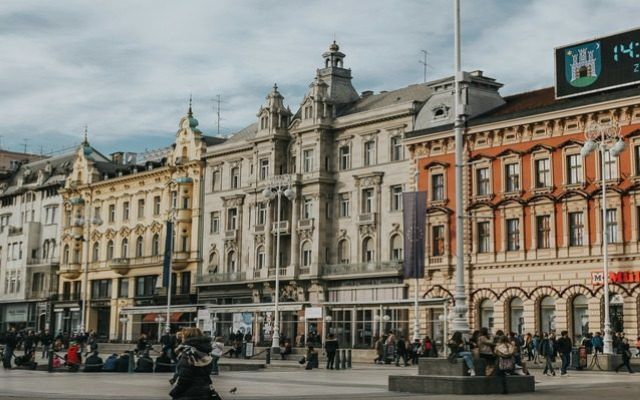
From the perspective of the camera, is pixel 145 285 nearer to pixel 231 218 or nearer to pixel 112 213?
pixel 112 213

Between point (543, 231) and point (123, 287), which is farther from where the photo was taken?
point (123, 287)

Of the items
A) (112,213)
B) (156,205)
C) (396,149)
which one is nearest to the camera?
(396,149)

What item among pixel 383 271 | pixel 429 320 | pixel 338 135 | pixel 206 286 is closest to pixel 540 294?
pixel 429 320

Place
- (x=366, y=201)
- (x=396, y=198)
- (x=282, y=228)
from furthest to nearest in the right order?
(x=282, y=228) → (x=366, y=201) → (x=396, y=198)


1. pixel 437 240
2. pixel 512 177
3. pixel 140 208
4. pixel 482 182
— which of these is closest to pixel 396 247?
pixel 437 240

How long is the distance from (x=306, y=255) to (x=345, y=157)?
286 inches

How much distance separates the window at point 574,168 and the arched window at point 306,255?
21.1 meters

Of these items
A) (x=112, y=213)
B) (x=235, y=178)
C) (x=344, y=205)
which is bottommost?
(x=344, y=205)

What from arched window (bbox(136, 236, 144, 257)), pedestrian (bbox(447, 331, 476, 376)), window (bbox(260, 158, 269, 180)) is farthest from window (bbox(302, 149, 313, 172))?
pedestrian (bbox(447, 331, 476, 376))

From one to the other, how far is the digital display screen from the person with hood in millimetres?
43359

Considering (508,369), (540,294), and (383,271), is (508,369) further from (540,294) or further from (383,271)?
(383,271)

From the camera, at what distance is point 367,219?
6631cm

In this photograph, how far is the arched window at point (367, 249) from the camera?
6625 cm

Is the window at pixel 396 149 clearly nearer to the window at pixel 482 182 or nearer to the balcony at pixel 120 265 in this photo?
the window at pixel 482 182
